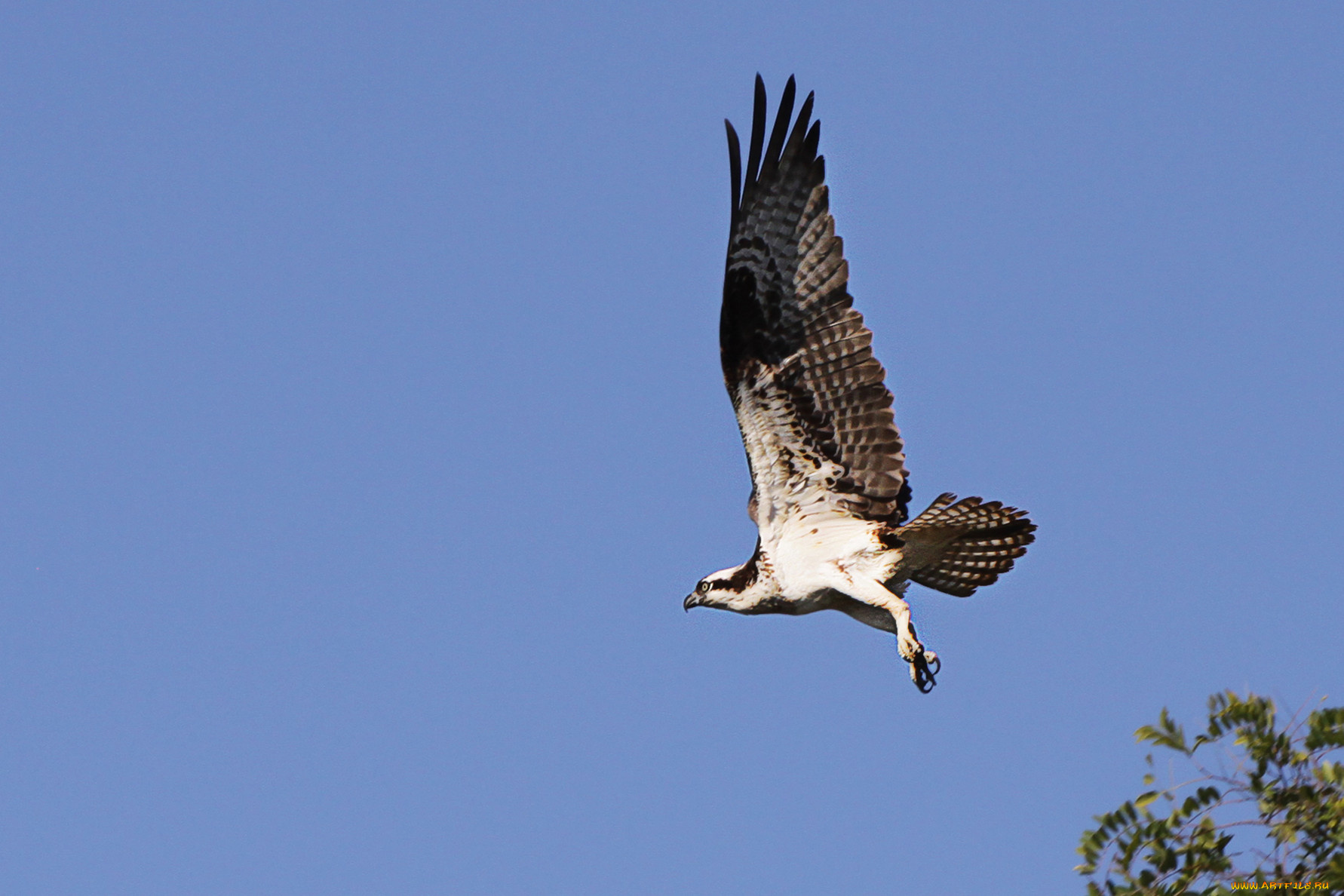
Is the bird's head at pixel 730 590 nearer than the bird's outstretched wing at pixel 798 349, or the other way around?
the bird's outstretched wing at pixel 798 349

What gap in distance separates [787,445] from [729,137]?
1.62 metres

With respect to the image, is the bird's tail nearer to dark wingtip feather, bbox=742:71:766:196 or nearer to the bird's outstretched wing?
the bird's outstretched wing

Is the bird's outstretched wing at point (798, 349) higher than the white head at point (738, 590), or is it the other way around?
the bird's outstretched wing at point (798, 349)

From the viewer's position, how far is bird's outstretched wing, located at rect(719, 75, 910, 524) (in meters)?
8.28

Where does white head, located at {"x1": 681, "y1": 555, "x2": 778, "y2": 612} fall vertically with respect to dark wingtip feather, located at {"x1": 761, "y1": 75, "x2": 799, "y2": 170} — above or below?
below

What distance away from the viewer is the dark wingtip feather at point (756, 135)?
327 inches

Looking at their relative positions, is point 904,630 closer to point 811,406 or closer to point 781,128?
point 811,406

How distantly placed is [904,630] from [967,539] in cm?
71

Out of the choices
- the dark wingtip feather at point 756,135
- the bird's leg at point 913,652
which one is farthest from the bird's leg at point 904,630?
the dark wingtip feather at point 756,135

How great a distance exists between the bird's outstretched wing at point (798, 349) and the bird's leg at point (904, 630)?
39cm

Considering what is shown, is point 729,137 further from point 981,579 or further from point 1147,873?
point 1147,873

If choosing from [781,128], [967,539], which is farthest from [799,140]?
[967,539]

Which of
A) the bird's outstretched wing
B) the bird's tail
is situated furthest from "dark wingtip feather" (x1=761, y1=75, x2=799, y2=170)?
the bird's tail

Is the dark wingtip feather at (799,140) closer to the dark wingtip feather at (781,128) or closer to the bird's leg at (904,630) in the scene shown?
the dark wingtip feather at (781,128)
